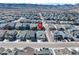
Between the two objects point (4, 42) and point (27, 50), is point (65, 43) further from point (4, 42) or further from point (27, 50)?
point (4, 42)

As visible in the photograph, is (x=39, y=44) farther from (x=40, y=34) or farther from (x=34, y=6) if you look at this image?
(x=34, y=6)

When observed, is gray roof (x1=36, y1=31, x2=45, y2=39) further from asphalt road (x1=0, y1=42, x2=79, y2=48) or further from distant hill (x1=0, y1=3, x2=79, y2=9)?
distant hill (x1=0, y1=3, x2=79, y2=9)

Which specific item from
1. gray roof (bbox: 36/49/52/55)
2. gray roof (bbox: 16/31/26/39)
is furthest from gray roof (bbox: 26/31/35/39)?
gray roof (bbox: 36/49/52/55)

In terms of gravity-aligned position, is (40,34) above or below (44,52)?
above

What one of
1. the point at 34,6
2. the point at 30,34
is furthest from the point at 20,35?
the point at 34,6

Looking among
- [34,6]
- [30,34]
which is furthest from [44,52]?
[34,6]

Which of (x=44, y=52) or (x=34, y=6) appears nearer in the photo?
(x=44, y=52)

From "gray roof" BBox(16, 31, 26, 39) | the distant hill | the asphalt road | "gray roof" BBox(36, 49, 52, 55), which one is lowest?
"gray roof" BBox(36, 49, 52, 55)

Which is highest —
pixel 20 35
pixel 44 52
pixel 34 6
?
pixel 34 6

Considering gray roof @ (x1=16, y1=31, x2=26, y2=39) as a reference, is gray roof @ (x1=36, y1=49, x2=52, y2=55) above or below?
below
